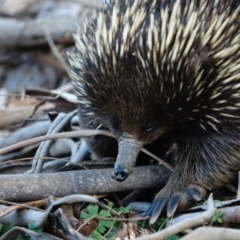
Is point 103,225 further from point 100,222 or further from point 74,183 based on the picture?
point 74,183

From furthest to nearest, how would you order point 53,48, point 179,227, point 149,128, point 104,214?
point 53,48
point 149,128
point 104,214
point 179,227

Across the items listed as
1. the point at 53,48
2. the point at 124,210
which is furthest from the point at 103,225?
the point at 53,48

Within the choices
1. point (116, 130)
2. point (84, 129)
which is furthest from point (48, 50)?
point (116, 130)

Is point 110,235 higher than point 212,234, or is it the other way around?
point 212,234

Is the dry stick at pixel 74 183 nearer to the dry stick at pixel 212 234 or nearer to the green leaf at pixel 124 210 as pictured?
the green leaf at pixel 124 210

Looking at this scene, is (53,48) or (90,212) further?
(53,48)
